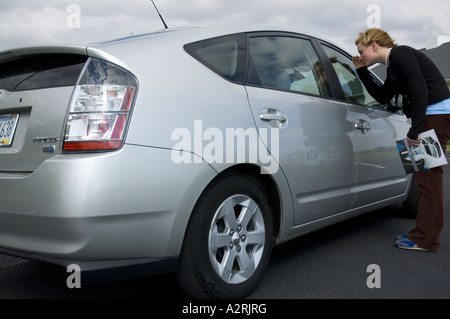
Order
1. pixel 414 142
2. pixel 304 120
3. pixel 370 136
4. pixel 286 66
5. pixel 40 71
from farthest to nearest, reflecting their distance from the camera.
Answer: pixel 370 136, pixel 414 142, pixel 286 66, pixel 304 120, pixel 40 71


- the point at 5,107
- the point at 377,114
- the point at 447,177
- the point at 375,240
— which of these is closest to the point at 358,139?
the point at 377,114

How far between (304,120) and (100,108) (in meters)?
1.40

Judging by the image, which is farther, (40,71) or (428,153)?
(428,153)

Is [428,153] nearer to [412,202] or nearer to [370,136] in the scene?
[370,136]

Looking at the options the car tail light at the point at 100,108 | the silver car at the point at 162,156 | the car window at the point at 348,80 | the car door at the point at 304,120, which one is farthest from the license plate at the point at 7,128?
the car window at the point at 348,80

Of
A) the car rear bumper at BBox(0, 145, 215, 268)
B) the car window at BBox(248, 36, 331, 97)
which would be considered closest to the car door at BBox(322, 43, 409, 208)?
the car window at BBox(248, 36, 331, 97)

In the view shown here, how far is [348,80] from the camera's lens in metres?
3.91

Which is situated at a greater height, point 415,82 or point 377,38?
point 377,38

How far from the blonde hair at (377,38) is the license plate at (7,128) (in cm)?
269
